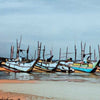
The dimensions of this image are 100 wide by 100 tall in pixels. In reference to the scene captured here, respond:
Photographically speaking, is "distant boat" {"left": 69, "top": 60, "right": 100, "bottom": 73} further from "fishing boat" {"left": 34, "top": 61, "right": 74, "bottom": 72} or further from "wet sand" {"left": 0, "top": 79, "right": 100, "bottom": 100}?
"wet sand" {"left": 0, "top": 79, "right": 100, "bottom": 100}

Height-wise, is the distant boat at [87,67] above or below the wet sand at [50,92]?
below

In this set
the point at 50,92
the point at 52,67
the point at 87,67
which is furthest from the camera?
the point at 87,67

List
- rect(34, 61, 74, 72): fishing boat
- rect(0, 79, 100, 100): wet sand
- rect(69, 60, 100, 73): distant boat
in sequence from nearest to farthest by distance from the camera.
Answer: rect(0, 79, 100, 100): wet sand, rect(34, 61, 74, 72): fishing boat, rect(69, 60, 100, 73): distant boat

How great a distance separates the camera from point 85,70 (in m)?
51.9

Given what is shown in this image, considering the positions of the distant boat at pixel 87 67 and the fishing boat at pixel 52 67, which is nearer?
the fishing boat at pixel 52 67

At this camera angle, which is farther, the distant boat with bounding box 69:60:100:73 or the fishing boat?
the distant boat with bounding box 69:60:100:73

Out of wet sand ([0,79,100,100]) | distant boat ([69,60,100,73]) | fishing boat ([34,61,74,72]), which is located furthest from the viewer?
distant boat ([69,60,100,73])

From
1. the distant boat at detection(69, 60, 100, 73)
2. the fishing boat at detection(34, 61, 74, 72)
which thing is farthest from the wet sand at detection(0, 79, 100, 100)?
the distant boat at detection(69, 60, 100, 73)

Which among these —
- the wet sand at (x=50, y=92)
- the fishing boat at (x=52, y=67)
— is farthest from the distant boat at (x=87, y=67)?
the wet sand at (x=50, y=92)

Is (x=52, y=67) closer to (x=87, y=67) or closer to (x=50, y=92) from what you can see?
(x=87, y=67)

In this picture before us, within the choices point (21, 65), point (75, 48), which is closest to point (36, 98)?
point (21, 65)

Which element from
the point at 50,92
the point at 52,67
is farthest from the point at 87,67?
the point at 50,92

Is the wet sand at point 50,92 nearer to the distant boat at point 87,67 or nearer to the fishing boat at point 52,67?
the fishing boat at point 52,67

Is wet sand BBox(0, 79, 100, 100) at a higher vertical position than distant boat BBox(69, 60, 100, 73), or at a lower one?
higher
